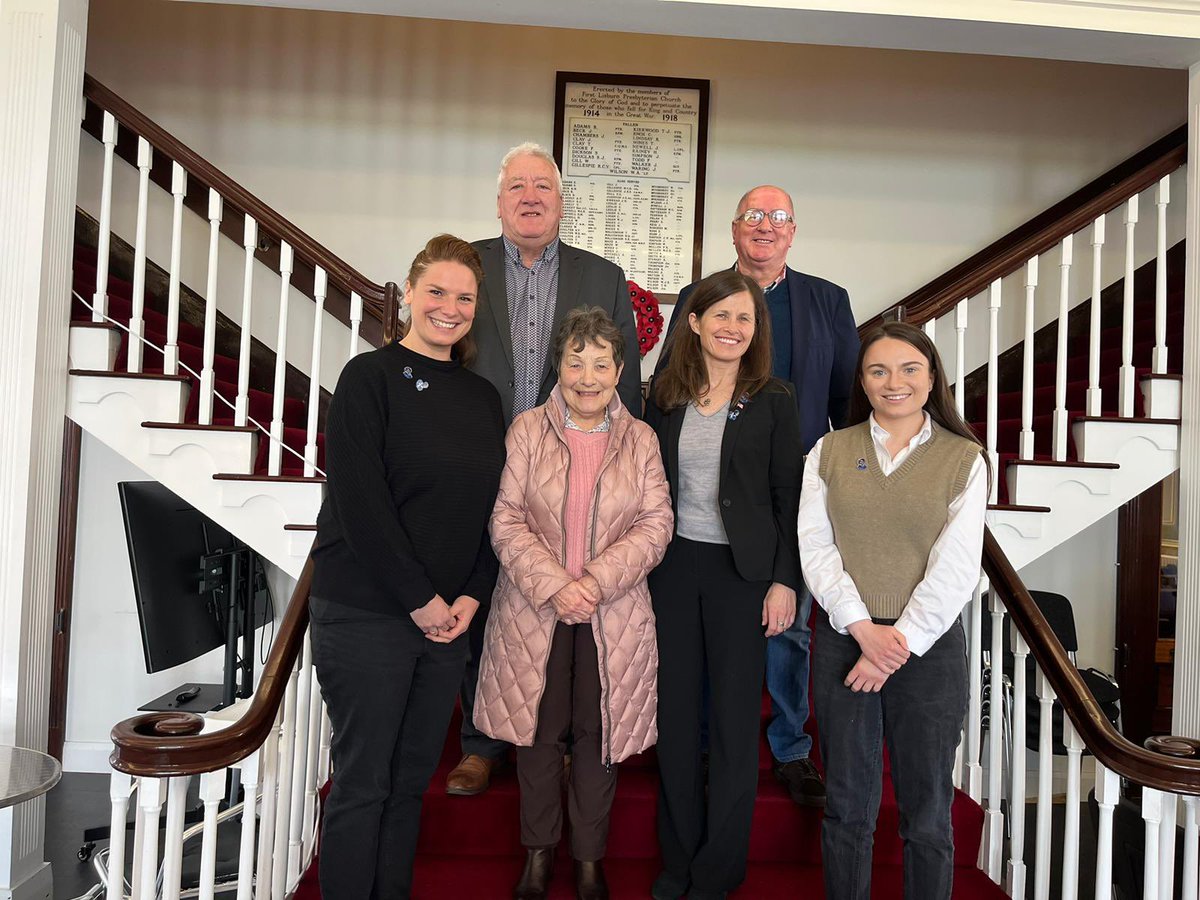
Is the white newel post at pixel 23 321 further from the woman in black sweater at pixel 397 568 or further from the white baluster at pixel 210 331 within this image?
the woman in black sweater at pixel 397 568

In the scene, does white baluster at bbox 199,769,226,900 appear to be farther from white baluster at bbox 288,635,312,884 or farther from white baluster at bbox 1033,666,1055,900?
white baluster at bbox 1033,666,1055,900

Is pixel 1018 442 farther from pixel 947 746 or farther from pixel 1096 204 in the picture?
pixel 947 746

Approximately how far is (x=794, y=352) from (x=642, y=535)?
0.74 meters

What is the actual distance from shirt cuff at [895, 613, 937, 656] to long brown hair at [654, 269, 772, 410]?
59 centimetres

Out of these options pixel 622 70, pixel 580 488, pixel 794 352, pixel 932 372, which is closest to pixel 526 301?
pixel 580 488

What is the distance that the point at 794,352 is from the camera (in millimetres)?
2326

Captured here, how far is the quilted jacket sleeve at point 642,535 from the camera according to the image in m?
1.85

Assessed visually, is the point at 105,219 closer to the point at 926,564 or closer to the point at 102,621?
the point at 102,621

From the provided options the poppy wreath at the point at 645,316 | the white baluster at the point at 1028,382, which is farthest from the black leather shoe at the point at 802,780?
the poppy wreath at the point at 645,316

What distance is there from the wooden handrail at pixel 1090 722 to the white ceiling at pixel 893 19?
1.72m

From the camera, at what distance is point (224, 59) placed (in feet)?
13.8

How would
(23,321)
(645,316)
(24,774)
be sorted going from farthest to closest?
(645,316), (23,321), (24,774)

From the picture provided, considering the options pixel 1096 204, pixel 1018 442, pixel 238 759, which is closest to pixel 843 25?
pixel 1096 204

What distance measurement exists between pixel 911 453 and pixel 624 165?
9.08ft
